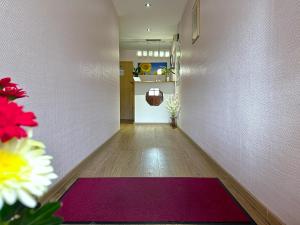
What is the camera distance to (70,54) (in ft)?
7.71

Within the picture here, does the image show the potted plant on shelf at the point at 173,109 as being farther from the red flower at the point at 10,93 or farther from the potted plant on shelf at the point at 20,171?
the potted plant on shelf at the point at 20,171

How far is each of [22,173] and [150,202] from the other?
61.3 inches

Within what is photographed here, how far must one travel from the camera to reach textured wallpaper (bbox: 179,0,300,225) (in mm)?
1242

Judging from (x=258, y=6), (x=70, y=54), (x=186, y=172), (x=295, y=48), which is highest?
(x=258, y=6)

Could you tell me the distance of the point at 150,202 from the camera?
5.90 ft

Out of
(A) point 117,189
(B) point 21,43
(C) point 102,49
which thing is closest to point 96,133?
(C) point 102,49

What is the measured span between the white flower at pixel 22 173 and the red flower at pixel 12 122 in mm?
28

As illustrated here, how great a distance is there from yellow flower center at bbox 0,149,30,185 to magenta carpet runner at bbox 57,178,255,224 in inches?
50.4

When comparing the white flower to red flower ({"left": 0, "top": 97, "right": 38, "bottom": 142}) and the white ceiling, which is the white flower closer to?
red flower ({"left": 0, "top": 97, "right": 38, "bottom": 142})

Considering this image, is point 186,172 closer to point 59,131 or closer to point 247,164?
point 247,164

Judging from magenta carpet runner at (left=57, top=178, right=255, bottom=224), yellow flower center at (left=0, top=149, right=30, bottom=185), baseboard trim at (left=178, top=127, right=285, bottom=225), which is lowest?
magenta carpet runner at (left=57, top=178, right=255, bottom=224)

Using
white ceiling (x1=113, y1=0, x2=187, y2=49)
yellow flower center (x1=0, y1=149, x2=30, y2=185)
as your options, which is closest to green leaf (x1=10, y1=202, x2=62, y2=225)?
yellow flower center (x1=0, y1=149, x2=30, y2=185)

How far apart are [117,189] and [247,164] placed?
970mm

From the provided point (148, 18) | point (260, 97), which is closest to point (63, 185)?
point (260, 97)
